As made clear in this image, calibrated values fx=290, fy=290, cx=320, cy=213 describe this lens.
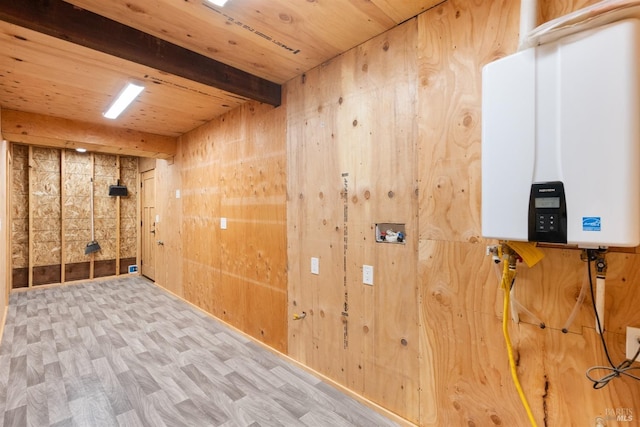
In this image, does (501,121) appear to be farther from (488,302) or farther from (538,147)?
(488,302)

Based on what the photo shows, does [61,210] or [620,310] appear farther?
[61,210]

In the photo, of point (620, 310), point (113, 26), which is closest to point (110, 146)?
point (113, 26)

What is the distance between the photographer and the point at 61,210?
5297mm

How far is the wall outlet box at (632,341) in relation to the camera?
1147mm

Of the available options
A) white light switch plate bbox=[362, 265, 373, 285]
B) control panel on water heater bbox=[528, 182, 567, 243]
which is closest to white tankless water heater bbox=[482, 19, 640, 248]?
control panel on water heater bbox=[528, 182, 567, 243]

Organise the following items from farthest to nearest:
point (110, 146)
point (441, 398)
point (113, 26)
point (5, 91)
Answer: point (110, 146)
point (5, 91)
point (113, 26)
point (441, 398)

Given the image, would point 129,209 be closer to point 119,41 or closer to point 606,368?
point 119,41

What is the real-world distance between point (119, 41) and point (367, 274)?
7.30ft

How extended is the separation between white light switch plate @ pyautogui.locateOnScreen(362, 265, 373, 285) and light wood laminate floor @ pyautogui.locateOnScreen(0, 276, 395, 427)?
88cm

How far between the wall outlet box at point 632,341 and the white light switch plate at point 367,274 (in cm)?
123

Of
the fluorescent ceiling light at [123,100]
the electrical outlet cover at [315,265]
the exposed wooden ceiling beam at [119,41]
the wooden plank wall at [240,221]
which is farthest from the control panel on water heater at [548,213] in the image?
the fluorescent ceiling light at [123,100]

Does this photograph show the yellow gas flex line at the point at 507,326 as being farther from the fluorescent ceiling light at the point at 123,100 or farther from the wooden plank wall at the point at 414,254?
the fluorescent ceiling light at the point at 123,100

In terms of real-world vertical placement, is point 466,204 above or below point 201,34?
below

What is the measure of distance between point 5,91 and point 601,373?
195 inches
